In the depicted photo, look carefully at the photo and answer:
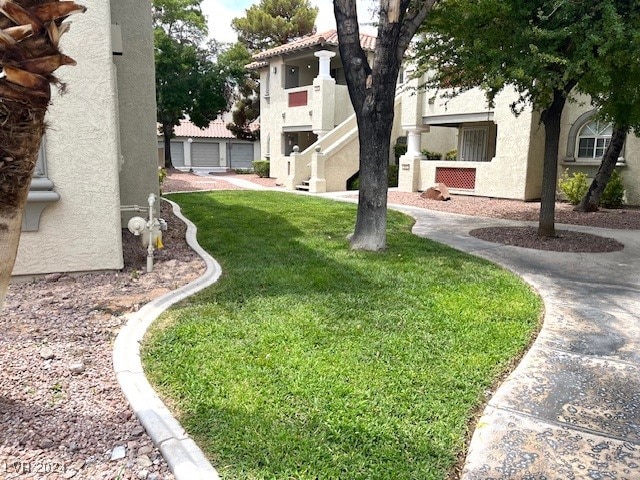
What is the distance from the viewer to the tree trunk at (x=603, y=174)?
43.9ft

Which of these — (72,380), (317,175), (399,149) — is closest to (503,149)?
(399,149)

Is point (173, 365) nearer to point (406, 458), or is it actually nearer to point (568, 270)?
point (406, 458)

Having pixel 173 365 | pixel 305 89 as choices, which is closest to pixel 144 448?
pixel 173 365

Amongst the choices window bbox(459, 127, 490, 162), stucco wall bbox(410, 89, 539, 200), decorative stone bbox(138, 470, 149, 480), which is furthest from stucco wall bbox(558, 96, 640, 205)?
decorative stone bbox(138, 470, 149, 480)

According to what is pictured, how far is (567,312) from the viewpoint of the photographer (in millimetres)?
5602

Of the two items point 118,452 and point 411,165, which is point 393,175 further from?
point 118,452

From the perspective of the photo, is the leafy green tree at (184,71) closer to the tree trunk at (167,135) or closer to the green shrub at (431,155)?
the tree trunk at (167,135)

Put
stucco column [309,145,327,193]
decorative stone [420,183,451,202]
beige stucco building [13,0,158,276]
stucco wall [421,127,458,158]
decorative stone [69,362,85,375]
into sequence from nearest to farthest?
decorative stone [69,362,85,375] < beige stucco building [13,0,158,276] < decorative stone [420,183,451,202] < stucco column [309,145,327,193] < stucco wall [421,127,458,158]

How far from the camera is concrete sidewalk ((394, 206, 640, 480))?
9.68ft

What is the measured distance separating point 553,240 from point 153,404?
28.1ft

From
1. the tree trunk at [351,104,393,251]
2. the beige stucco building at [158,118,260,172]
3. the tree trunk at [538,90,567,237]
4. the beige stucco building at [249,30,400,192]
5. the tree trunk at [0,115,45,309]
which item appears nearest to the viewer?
the tree trunk at [0,115,45,309]

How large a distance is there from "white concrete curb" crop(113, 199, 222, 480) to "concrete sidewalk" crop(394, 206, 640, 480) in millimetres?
1475

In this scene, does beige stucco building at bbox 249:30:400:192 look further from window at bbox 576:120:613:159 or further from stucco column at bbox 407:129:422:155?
window at bbox 576:120:613:159

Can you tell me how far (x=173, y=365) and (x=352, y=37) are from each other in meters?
5.93
